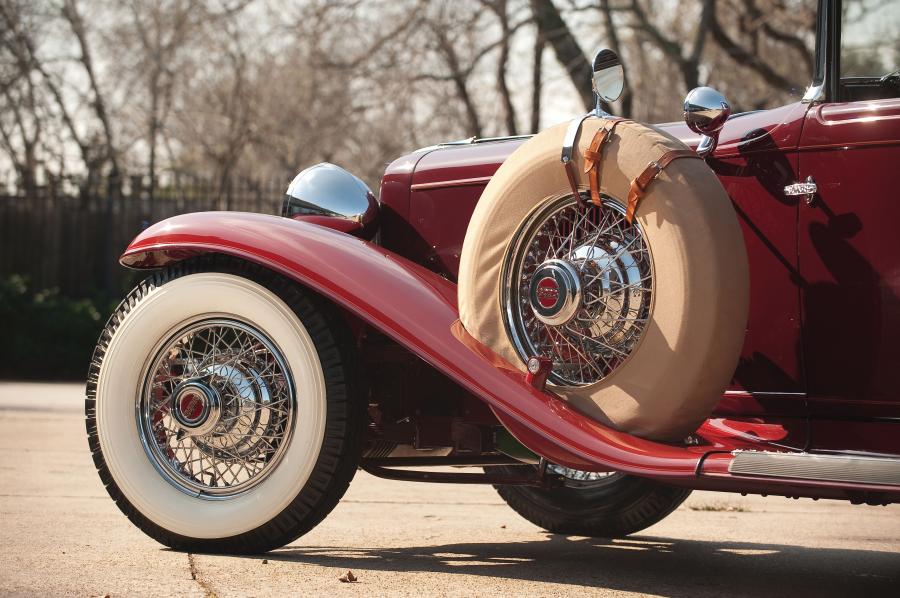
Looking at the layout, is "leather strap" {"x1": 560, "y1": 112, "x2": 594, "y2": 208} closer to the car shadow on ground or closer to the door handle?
the door handle

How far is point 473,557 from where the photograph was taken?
13.3ft

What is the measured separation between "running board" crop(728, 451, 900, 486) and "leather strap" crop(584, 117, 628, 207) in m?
0.91

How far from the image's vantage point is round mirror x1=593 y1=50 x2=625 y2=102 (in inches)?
147

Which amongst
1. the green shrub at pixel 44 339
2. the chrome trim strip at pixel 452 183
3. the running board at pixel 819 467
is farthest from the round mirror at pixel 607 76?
the green shrub at pixel 44 339

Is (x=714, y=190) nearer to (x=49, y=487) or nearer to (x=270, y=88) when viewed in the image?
(x=49, y=487)

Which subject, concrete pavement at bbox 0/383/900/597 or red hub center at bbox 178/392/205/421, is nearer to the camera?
concrete pavement at bbox 0/383/900/597

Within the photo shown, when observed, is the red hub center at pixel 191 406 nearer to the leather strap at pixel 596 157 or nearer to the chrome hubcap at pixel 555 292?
the chrome hubcap at pixel 555 292

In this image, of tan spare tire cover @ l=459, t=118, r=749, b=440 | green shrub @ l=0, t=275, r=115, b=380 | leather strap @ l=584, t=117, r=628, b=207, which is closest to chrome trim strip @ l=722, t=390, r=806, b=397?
tan spare tire cover @ l=459, t=118, r=749, b=440

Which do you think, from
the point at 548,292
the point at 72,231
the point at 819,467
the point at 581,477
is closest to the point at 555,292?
the point at 548,292

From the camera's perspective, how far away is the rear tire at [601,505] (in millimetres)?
4578

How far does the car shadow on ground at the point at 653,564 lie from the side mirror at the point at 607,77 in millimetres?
1554

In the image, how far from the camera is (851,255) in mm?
3439

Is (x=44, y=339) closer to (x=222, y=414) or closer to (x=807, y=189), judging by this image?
(x=222, y=414)

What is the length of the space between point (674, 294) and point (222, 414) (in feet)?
5.11
